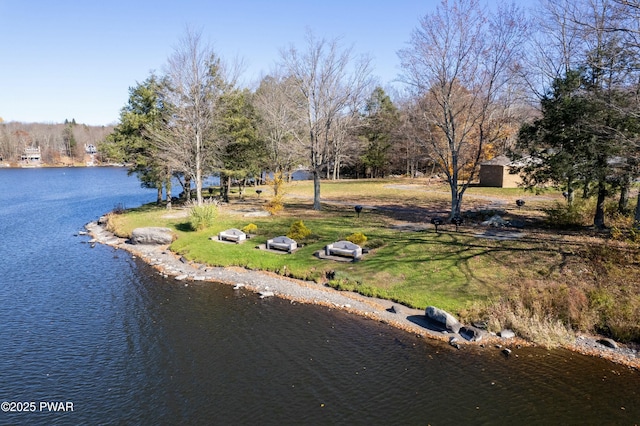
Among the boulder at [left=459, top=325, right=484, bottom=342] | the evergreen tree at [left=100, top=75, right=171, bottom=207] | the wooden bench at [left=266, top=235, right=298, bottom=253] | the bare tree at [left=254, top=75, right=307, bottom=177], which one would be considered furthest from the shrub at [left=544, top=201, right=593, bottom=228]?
the evergreen tree at [left=100, top=75, right=171, bottom=207]

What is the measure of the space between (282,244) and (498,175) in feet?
114

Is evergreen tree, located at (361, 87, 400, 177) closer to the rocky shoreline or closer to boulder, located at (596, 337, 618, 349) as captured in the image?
the rocky shoreline

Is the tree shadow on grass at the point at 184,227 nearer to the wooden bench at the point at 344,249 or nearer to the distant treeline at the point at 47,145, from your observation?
the wooden bench at the point at 344,249

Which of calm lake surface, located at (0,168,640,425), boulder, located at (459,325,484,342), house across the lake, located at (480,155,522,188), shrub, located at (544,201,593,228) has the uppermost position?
house across the lake, located at (480,155,522,188)

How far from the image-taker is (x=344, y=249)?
21.2 meters

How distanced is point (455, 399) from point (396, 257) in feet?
33.1

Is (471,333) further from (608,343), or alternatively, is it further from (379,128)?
(379,128)

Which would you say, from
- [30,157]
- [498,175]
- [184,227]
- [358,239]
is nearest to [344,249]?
[358,239]

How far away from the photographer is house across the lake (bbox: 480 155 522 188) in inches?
1820

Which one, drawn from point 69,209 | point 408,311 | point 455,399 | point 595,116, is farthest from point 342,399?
point 69,209

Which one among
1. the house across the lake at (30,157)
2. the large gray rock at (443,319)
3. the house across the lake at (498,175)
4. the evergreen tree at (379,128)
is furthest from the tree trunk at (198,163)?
the house across the lake at (30,157)

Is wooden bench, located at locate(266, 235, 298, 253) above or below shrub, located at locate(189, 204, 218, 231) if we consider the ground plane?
below

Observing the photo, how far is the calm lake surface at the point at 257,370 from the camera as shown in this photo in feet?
33.6

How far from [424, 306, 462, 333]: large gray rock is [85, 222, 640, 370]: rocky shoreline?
9.4 inches
